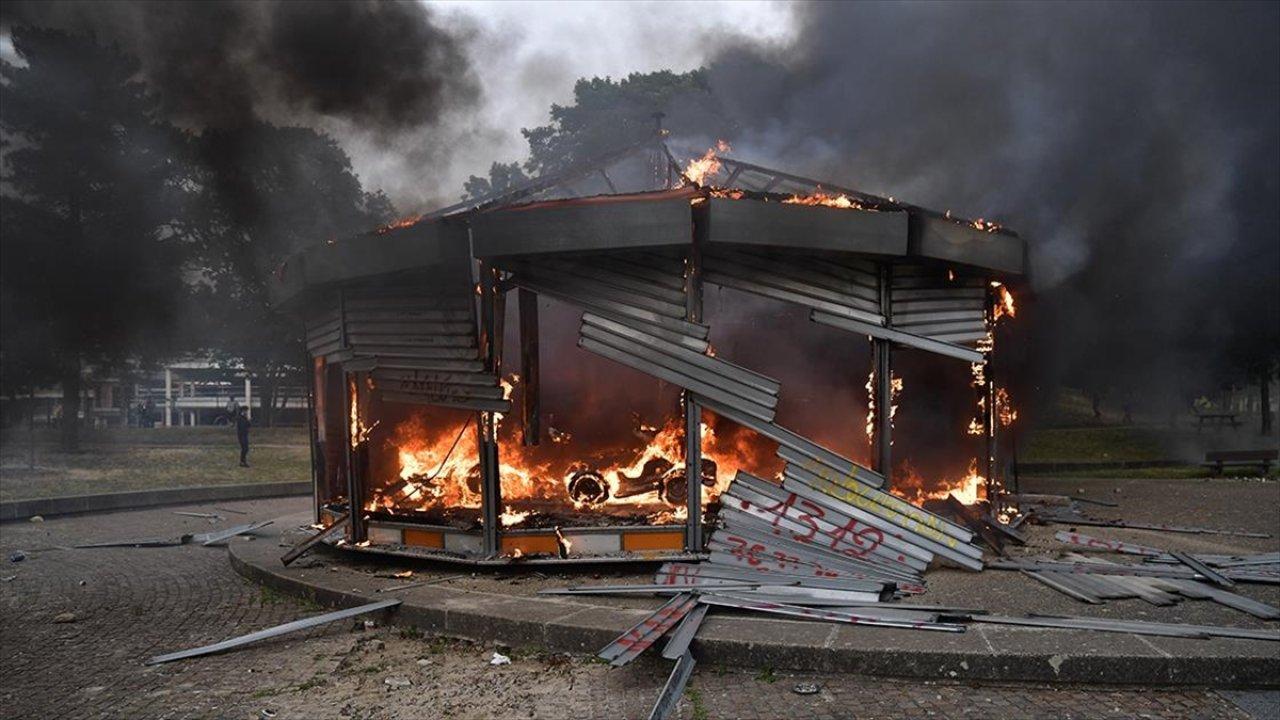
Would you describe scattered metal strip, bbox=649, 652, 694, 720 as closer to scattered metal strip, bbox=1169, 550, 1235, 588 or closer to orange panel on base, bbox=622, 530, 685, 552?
orange panel on base, bbox=622, 530, 685, 552

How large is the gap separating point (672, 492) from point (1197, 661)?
5786 mm

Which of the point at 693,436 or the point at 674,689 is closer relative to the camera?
the point at 674,689

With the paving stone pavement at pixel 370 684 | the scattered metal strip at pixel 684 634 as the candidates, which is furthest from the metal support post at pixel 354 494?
the scattered metal strip at pixel 684 634

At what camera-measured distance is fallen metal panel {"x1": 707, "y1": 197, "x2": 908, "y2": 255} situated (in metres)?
8.35

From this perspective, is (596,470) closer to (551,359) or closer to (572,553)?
(572,553)

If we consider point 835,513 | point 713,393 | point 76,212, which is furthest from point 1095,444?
point 76,212

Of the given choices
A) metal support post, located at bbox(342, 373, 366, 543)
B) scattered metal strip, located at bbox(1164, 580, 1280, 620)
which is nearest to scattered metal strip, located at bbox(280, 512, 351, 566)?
metal support post, located at bbox(342, 373, 366, 543)

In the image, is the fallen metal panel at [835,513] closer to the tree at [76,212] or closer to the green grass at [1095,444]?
the green grass at [1095,444]

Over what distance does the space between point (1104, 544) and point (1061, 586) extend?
97.2 inches

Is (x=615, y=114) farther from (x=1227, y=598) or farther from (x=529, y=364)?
(x=1227, y=598)

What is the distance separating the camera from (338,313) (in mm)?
10562

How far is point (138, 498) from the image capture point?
18.1m

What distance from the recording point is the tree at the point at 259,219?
34469 mm

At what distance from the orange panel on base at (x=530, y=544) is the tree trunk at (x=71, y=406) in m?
25.8
